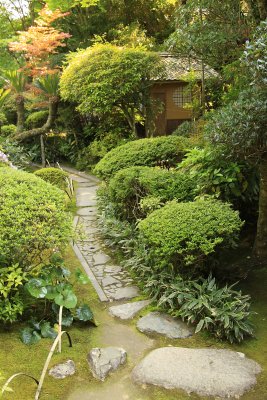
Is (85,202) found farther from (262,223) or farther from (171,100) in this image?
(171,100)

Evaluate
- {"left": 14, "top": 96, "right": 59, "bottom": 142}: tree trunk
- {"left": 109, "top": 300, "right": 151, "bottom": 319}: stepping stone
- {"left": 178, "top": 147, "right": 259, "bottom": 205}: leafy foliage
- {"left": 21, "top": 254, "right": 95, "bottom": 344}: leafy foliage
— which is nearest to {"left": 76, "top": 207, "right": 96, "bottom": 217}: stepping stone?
{"left": 178, "top": 147, "right": 259, "bottom": 205}: leafy foliage

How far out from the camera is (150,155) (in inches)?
336

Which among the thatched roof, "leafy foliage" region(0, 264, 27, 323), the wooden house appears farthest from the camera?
the wooden house

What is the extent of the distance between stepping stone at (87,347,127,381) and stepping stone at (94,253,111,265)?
2605mm

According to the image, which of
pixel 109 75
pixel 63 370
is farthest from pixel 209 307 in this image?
pixel 109 75

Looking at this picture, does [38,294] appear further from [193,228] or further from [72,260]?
[72,260]

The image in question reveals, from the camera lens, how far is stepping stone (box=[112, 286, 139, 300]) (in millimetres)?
5621

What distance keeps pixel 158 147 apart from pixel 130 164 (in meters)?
0.72

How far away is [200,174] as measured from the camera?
661 cm

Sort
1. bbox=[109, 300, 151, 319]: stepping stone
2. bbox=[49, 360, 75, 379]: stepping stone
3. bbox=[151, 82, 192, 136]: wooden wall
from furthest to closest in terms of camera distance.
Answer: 1. bbox=[151, 82, 192, 136]: wooden wall
2. bbox=[109, 300, 151, 319]: stepping stone
3. bbox=[49, 360, 75, 379]: stepping stone

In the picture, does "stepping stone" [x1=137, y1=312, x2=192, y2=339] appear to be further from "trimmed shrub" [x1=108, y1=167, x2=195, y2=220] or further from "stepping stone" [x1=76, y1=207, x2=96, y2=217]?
"stepping stone" [x1=76, y1=207, x2=96, y2=217]

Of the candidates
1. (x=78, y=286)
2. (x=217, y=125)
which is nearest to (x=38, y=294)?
(x=78, y=286)

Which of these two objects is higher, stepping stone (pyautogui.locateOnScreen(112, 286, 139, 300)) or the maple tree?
the maple tree

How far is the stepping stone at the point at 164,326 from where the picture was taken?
15.3ft
